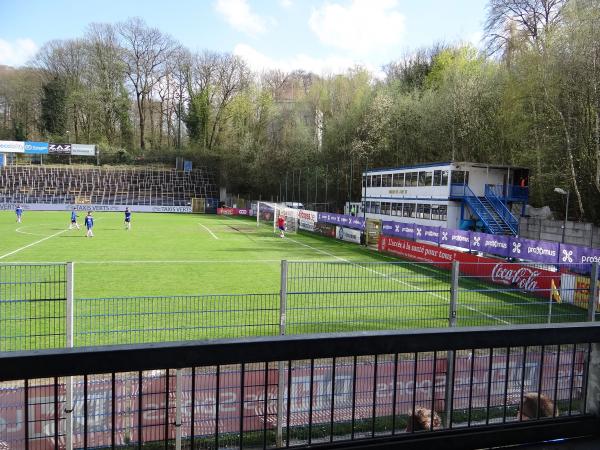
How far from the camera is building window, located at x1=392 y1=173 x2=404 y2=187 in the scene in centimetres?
3767

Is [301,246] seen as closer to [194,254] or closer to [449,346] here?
[194,254]

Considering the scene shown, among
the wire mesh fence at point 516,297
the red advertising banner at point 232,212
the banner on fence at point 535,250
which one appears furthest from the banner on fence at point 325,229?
the red advertising banner at point 232,212

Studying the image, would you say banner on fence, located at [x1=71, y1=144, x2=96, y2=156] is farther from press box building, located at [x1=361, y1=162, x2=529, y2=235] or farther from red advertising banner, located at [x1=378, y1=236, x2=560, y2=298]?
red advertising banner, located at [x1=378, y1=236, x2=560, y2=298]

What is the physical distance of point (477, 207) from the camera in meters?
31.0

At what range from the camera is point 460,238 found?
2253 cm

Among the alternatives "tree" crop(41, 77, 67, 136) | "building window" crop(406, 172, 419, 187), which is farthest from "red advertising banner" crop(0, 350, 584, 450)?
"tree" crop(41, 77, 67, 136)

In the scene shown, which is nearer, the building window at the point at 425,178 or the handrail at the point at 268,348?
the handrail at the point at 268,348

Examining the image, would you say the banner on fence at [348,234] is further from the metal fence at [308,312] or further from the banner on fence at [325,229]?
the metal fence at [308,312]

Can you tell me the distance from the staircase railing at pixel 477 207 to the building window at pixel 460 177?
0.93 feet

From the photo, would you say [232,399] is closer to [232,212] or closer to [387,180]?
[387,180]

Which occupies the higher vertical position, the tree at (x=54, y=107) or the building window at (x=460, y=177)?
the tree at (x=54, y=107)

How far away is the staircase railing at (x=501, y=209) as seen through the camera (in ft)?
101

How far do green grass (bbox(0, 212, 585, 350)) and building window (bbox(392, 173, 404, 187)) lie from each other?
7.58 meters

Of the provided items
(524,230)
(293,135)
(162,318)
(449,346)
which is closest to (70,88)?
(293,135)
